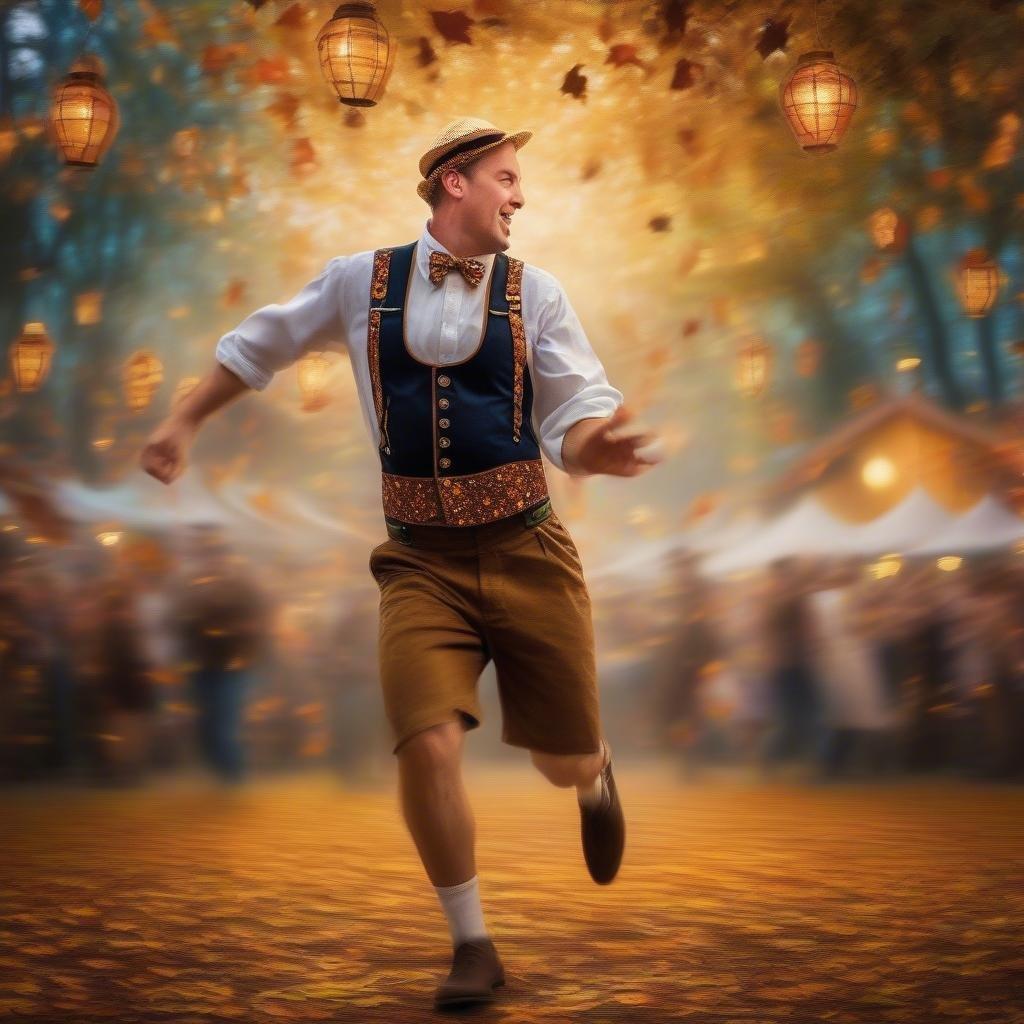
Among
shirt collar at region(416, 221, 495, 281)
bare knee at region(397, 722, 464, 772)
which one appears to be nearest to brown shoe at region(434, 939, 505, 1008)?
bare knee at region(397, 722, 464, 772)

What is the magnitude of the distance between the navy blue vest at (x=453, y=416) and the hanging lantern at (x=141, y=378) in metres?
2.20

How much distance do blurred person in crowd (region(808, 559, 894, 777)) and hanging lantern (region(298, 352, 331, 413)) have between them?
1641 mm

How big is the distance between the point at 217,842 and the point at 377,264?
6.71ft

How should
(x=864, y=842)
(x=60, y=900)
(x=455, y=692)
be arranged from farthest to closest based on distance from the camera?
(x=864, y=842) < (x=60, y=900) < (x=455, y=692)

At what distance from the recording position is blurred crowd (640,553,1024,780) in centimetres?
493

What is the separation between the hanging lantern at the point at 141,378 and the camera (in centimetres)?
499

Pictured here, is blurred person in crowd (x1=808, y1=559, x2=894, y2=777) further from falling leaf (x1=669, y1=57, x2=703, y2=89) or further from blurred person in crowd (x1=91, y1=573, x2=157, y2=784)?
blurred person in crowd (x1=91, y1=573, x2=157, y2=784)

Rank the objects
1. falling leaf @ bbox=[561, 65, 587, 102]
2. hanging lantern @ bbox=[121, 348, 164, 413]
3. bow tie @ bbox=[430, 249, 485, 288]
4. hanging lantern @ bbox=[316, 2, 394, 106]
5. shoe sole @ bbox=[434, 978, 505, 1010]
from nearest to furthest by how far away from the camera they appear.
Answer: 1. shoe sole @ bbox=[434, 978, 505, 1010]
2. bow tie @ bbox=[430, 249, 485, 288]
3. hanging lantern @ bbox=[316, 2, 394, 106]
4. falling leaf @ bbox=[561, 65, 587, 102]
5. hanging lantern @ bbox=[121, 348, 164, 413]

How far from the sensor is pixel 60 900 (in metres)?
3.70

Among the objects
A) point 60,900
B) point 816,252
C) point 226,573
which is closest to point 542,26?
point 816,252

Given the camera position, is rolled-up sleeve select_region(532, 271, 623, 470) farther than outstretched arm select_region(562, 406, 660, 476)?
Yes

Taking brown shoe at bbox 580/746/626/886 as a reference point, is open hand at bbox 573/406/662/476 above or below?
above

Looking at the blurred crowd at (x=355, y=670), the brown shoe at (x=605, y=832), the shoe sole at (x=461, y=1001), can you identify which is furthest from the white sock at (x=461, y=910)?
the blurred crowd at (x=355, y=670)

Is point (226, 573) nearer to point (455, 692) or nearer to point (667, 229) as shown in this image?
point (667, 229)
